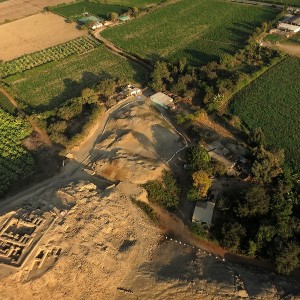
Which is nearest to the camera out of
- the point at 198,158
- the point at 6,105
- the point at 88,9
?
the point at 198,158

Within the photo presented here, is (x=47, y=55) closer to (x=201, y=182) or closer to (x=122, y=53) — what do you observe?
(x=122, y=53)

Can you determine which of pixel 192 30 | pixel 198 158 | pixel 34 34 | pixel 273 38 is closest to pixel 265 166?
pixel 198 158

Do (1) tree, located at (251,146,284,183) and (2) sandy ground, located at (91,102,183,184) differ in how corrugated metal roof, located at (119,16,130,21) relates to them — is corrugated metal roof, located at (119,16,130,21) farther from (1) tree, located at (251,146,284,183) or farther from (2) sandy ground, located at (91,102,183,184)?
(1) tree, located at (251,146,284,183)

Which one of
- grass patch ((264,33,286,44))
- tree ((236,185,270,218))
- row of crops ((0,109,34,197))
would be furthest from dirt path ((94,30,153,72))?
tree ((236,185,270,218))

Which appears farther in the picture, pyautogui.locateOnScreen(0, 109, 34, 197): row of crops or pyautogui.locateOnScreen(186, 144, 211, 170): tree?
pyautogui.locateOnScreen(0, 109, 34, 197): row of crops

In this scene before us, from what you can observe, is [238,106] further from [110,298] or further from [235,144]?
[110,298]
